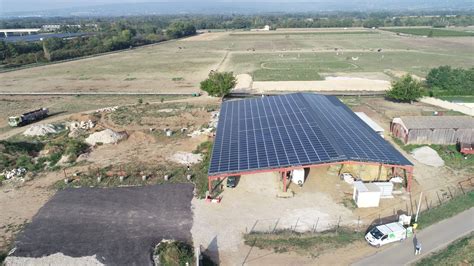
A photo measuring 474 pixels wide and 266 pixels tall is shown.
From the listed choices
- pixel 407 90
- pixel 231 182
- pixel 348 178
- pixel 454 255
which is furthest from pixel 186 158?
pixel 407 90

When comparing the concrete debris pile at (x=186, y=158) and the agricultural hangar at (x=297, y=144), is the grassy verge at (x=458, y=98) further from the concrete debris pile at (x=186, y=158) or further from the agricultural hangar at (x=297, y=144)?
the concrete debris pile at (x=186, y=158)

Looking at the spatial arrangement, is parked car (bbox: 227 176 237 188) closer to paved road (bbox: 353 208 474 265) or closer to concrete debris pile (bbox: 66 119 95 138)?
paved road (bbox: 353 208 474 265)

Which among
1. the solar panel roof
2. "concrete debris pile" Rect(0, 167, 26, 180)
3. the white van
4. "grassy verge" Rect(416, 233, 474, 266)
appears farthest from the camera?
"concrete debris pile" Rect(0, 167, 26, 180)

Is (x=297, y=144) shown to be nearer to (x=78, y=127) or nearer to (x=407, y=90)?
(x=78, y=127)

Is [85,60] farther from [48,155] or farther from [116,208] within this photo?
[116,208]

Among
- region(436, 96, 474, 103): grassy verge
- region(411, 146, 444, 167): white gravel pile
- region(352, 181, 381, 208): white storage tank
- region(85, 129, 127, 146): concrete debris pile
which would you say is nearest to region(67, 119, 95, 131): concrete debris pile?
region(85, 129, 127, 146): concrete debris pile

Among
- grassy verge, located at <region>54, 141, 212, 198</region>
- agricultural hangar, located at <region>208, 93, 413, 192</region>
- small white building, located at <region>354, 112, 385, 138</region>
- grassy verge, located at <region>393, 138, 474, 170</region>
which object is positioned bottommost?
grassy verge, located at <region>54, 141, 212, 198</region>

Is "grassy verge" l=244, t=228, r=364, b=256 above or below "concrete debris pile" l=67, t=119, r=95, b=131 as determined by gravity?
below
